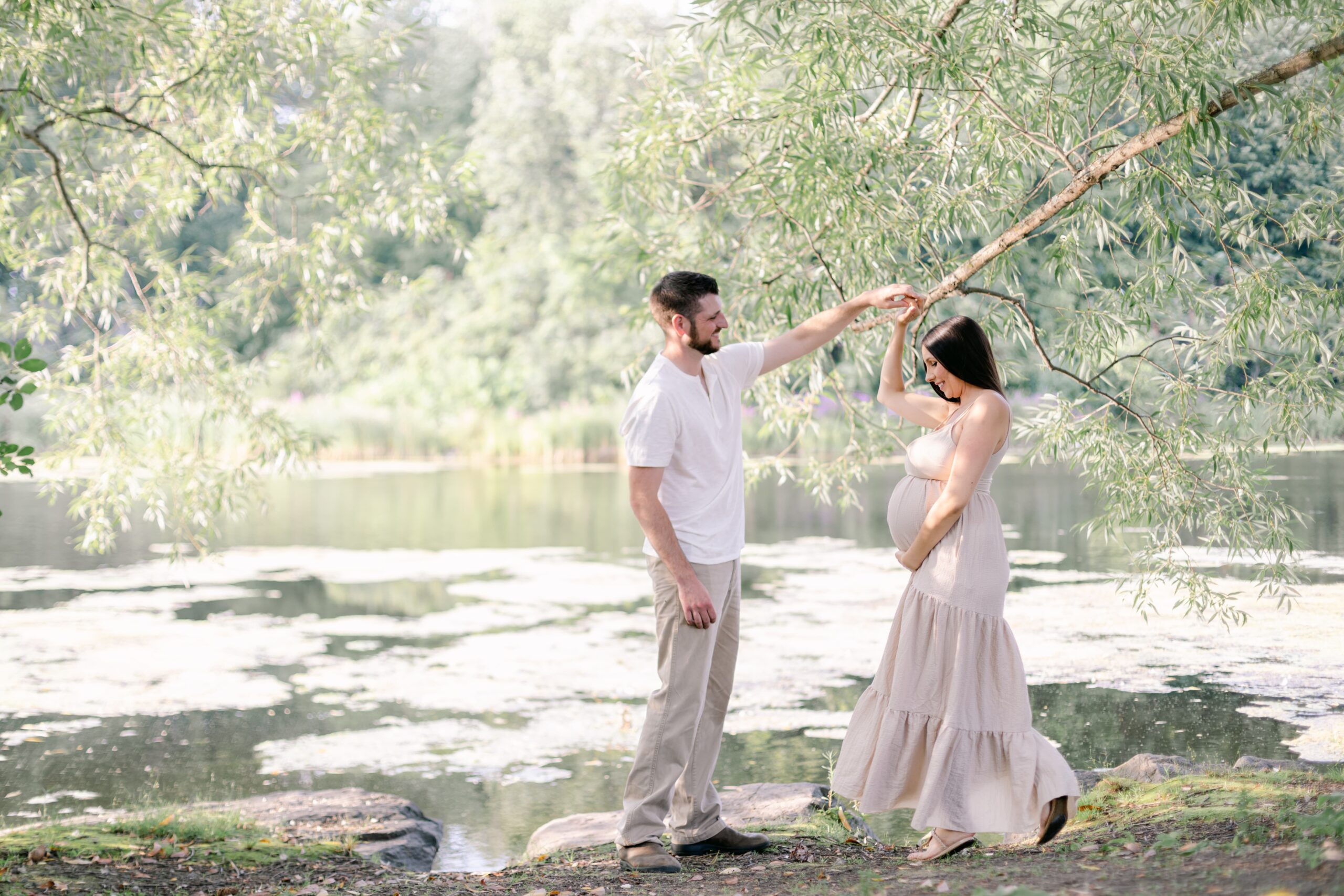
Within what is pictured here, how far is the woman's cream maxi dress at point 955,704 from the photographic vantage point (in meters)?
2.76

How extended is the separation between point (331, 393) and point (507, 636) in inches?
757

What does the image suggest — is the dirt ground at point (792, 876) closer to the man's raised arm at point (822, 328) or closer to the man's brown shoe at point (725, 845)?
the man's brown shoe at point (725, 845)

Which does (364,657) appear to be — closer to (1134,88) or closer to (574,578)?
(574,578)

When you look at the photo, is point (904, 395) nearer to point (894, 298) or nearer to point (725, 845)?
point (894, 298)

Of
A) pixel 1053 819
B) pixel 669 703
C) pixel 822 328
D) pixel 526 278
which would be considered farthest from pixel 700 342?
pixel 526 278

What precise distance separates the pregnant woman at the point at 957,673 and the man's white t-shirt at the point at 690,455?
1.49ft

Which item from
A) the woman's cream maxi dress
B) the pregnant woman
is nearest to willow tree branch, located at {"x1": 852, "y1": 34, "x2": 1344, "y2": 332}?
the pregnant woman

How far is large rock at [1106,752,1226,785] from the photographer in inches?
153

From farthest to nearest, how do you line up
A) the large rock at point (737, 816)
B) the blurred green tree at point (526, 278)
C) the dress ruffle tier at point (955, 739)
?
the blurred green tree at point (526, 278), the large rock at point (737, 816), the dress ruffle tier at point (955, 739)

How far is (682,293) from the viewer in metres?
2.83

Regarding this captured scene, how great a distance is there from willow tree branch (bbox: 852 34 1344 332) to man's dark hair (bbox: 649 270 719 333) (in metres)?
0.77

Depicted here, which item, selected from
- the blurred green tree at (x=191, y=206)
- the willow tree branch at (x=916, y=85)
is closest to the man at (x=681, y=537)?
the willow tree branch at (x=916, y=85)

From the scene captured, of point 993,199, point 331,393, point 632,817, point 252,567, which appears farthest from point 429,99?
point 632,817

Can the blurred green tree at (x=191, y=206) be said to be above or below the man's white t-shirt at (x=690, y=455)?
above
